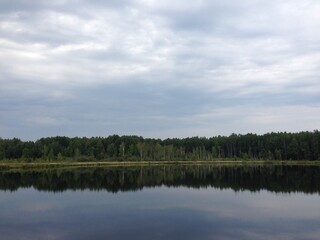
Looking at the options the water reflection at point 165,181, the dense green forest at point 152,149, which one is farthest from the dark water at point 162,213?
the dense green forest at point 152,149

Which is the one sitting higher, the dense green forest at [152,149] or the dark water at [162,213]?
the dense green forest at [152,149]

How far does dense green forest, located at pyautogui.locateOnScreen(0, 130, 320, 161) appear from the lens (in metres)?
122

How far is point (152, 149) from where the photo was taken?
138375 millimetres

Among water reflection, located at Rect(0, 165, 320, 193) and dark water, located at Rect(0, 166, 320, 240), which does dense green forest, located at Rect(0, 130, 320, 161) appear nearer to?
water reflection, located at Rect(0, 165, 320, 193)

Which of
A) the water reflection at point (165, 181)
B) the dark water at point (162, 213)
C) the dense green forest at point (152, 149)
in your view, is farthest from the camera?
the dense green forest at point (152, 149)

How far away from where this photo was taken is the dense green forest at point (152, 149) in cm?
12238

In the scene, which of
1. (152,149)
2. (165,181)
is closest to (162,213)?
(165,181)

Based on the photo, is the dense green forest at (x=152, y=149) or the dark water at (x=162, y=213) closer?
the dark water at (x=162, y=213)

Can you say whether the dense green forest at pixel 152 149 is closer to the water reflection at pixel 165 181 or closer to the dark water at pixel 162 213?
the water reflection at pixel 165 181

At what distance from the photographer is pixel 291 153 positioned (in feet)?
413

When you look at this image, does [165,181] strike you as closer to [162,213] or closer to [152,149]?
[162,213]

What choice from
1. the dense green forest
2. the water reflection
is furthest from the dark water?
the dense green forest

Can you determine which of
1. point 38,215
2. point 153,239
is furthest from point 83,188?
point 153,239

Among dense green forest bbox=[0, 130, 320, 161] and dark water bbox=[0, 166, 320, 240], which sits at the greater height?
dense green forest bbox=[0, 130, 320, 161]
